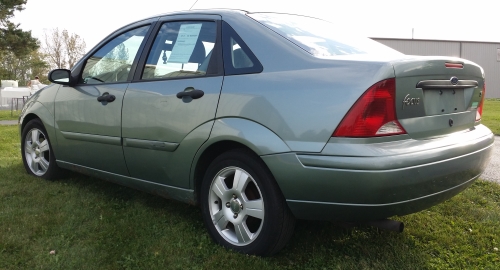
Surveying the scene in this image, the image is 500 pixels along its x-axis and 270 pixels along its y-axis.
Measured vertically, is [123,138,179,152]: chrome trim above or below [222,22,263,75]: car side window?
below

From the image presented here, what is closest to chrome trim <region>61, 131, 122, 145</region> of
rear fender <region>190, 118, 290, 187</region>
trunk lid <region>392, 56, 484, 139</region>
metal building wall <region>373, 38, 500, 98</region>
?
rear fender <region>190, 118, 290, 187</region>

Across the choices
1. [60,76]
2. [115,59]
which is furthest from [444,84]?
[60,76]

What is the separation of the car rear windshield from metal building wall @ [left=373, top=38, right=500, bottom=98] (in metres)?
32.8

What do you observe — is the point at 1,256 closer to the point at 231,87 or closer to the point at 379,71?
the point at 231,87

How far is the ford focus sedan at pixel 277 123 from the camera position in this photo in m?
2.29

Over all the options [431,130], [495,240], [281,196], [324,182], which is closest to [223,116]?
[281,196]

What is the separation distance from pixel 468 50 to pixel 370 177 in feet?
131

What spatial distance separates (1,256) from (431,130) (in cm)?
265

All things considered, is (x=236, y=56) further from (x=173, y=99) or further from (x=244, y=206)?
(x=244, y=206)

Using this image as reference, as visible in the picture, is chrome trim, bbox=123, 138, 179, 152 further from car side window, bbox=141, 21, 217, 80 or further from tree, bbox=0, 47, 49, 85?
tree, bbox=0, 47, 49, 85

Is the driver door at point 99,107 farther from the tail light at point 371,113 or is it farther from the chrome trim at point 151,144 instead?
the tail light at point 371,113

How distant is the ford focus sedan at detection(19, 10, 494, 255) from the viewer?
90.4 inches

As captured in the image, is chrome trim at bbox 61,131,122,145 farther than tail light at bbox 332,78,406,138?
Yes

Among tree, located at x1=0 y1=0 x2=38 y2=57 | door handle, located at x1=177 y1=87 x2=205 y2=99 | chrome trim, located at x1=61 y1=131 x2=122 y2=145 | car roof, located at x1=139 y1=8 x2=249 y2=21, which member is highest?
tree, located at x1=0 y1=0 x2=38 y2=57
